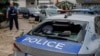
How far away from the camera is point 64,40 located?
4508 millimetres

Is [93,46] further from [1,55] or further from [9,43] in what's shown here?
[9,43]

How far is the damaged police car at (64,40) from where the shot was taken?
4164mm

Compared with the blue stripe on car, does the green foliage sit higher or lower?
lower

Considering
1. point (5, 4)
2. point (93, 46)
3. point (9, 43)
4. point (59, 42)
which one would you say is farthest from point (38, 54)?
point (5, 4)

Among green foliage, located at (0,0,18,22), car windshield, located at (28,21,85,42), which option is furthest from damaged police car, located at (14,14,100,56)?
green foliage, located at (0,0,18,22)

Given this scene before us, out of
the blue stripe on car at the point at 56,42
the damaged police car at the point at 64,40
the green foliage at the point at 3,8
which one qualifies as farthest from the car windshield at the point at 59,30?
the green foliage at the point at 3,8

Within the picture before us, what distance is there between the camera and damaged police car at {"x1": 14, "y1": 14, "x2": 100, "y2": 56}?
13.7 feet

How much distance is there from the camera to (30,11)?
103 feet

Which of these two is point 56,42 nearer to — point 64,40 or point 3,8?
point 64,40

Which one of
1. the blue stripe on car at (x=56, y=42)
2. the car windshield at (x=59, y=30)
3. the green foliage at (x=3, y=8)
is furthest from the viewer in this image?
the green foliage at (x=3, y=8)

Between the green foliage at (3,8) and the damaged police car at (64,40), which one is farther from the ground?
the damaged police car at (64,40)

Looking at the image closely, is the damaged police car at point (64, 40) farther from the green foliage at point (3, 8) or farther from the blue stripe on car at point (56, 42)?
the green foliage at point (3, 8)

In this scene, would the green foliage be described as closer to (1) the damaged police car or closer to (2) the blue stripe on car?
(1) the damaged police car

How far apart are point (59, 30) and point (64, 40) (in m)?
1.02
